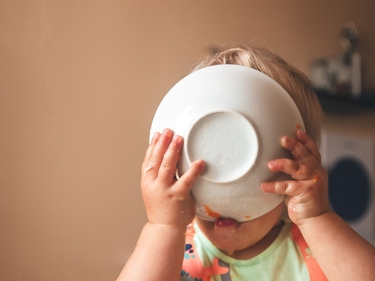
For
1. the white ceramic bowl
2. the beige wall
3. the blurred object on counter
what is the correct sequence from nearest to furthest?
the white ceramic bowl → the beige wall → the blurred object on counter

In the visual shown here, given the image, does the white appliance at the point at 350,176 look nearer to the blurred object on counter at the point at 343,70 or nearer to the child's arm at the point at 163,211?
the blurred object on counter at the point at 343,70

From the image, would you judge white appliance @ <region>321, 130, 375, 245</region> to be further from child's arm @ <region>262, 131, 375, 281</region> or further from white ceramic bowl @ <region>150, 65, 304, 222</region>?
white ceramic bowl @ <region>150, 65, 304, 222</region>

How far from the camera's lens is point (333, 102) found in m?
1.60

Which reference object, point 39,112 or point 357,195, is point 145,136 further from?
point 357,195

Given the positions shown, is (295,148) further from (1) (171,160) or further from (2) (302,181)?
(1) (171,160)

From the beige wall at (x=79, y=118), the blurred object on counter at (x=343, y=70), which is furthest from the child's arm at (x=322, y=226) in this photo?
the blurred object on counter at (x=343, y=70)

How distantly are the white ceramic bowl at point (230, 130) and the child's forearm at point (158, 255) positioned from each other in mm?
89

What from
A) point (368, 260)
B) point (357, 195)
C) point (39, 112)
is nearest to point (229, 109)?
point (368, 260)

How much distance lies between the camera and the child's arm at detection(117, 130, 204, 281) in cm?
50

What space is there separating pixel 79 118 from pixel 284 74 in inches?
21.0

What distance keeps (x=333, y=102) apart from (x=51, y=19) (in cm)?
116

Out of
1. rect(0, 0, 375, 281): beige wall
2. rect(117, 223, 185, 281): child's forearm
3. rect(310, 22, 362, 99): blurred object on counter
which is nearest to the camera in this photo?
rect(117, 223, 185, 281): child's forearm

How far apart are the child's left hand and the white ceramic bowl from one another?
10mm

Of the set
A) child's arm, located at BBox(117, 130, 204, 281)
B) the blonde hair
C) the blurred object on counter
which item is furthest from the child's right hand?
the blurred object on counter
